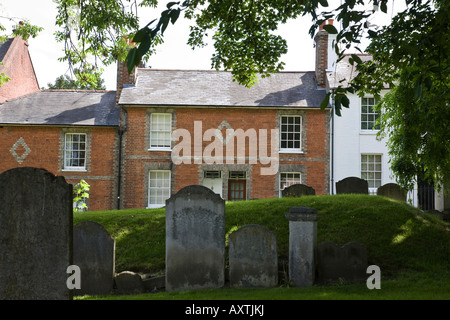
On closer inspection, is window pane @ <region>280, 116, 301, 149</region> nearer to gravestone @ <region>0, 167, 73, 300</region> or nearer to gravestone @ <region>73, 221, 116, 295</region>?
gravestone @ <region>73, 221, 116, 295</region>

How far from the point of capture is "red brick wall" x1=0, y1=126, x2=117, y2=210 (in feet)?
88.3

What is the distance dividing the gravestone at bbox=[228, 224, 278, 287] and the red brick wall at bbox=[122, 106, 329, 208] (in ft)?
57.0

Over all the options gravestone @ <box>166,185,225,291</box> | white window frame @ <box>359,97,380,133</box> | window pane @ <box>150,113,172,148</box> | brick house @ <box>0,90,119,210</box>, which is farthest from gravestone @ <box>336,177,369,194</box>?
brick house @ <box>0,90,119,210</box>

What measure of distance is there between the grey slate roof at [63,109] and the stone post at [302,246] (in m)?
19.4

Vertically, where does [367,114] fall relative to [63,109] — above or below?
below

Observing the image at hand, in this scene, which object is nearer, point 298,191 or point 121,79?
point 298,191

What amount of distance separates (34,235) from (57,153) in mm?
22648

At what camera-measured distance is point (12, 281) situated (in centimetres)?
572

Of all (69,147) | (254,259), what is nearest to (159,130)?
(69,147)

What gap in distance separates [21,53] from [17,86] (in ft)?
8.68

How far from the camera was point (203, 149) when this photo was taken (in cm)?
2708

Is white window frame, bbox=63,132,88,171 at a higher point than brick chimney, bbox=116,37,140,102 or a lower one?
lower

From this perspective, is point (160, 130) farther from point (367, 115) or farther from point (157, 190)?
point (367, 115)

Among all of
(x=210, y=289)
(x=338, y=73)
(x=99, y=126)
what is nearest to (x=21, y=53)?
(x=99, y=126)
